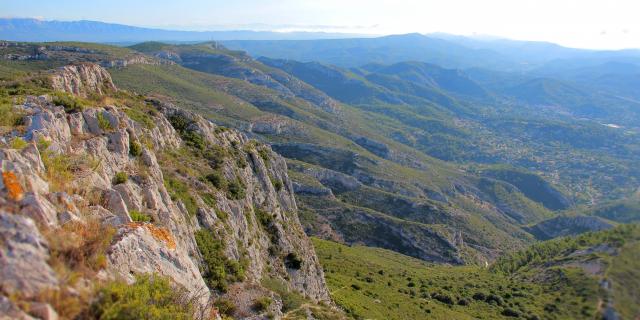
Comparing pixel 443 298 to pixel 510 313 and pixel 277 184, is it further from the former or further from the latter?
pixel 277 184

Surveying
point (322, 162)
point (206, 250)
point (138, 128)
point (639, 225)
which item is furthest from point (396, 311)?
point (322, 162)

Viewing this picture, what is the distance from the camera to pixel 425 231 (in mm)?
116688

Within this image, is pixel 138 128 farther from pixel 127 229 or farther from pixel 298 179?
pixel 298 179

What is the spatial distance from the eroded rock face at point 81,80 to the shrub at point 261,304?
90.0 ft

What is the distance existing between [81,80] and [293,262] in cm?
2890

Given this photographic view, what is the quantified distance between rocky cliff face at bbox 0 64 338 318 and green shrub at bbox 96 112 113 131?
0.07 meters

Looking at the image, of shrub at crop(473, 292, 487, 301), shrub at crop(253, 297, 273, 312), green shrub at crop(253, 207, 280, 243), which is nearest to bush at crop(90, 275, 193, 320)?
shrub at crop(253, 297, 273, 312)

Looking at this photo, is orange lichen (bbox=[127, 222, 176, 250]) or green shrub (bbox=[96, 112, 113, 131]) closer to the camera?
orange lichen (bbox=[127, 222, 176, 250])

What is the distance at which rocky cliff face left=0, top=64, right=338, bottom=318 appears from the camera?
28.7 ft

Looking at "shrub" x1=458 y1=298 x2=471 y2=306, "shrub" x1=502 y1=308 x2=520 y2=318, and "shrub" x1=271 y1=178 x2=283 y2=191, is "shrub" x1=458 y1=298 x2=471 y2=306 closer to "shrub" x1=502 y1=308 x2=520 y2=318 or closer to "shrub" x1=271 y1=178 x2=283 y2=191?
"shrub" x1=502 y1=308 x2=520 y2=318

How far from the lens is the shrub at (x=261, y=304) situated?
24469 mm

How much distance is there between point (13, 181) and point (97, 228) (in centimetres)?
205

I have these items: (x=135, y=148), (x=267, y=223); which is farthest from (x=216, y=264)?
(x=267, y=223)

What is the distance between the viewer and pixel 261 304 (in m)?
24.7
